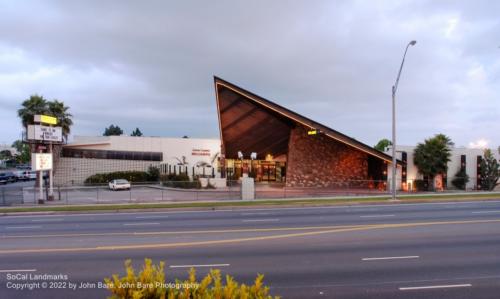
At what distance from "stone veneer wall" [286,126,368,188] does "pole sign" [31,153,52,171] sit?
929 inches

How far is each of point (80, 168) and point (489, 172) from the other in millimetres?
51234

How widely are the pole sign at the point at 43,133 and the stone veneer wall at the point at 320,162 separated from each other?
2351 cm

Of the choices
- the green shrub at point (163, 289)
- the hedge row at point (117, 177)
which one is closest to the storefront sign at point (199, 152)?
the hedge row at point (117, 177)

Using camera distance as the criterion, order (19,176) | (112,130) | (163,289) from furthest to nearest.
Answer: (112,130) → (19,176) → (163,289)

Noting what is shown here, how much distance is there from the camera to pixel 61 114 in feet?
146

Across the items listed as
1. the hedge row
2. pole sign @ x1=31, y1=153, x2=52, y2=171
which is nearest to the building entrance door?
the hedge row

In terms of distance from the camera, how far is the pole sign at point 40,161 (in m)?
27.5

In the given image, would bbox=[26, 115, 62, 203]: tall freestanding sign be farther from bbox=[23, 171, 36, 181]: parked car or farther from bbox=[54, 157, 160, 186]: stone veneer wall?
bbox=[23, 171, 36, 181]: parked car

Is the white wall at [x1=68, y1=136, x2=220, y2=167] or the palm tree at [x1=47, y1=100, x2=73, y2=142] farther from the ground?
the palm tree at [x1=47, y1=100, x2=73, y2=142]

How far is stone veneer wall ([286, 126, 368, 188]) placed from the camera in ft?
122

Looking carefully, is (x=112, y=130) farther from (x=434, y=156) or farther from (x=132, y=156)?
(x=434, y=156)

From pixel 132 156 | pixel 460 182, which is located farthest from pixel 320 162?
pixel 132 156

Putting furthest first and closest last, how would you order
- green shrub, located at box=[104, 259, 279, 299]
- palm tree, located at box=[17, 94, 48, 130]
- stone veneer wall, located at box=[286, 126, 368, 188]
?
1. palm tree, located at box=[17, 94, 48, 130]
2. stone veneer wall, located at box=[286, 126, 368, 188]
3. green shrub, located at box=[104, 259, 279, 299]

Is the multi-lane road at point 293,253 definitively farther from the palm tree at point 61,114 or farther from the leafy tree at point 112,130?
the leafy tree at point 112,130
